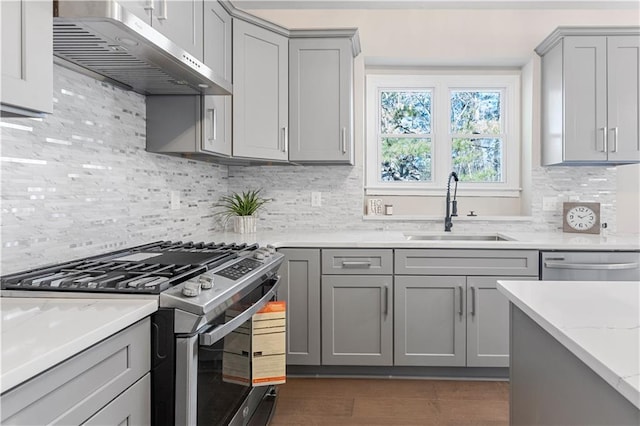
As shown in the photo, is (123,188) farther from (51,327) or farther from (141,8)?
(51,327)

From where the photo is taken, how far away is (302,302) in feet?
9.39

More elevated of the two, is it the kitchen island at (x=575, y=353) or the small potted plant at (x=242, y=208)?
the small potted plant at (x=242, y=208)

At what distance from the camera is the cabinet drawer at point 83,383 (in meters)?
0.85

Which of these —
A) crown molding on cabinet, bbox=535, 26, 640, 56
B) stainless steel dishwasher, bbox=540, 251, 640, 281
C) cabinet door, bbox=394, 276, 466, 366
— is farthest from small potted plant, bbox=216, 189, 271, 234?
crown molding on cabinet, bbox=535, 26, 640, 56

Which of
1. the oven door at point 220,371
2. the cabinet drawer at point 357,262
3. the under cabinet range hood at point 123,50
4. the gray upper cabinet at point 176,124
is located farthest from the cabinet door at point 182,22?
the cabinet drawer at point 357,262

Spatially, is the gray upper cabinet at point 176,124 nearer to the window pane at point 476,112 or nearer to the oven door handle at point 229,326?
the oven door handle at point 229,326

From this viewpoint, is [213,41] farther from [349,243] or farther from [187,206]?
[349,243]

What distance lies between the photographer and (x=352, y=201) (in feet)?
11.6

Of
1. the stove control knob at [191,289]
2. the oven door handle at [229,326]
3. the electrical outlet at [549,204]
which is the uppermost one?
the electrical outlet at [549,204]

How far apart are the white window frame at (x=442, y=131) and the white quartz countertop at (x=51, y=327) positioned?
273cm

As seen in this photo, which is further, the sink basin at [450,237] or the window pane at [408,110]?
the window pane at [408,110]

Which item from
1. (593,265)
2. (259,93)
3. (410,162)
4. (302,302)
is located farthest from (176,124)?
(593,265)

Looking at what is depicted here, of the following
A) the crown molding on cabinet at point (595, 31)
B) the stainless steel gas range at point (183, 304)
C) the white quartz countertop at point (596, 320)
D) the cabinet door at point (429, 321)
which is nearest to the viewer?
the white quartz countertop at point (596, 320)

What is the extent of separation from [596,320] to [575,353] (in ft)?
0.69
